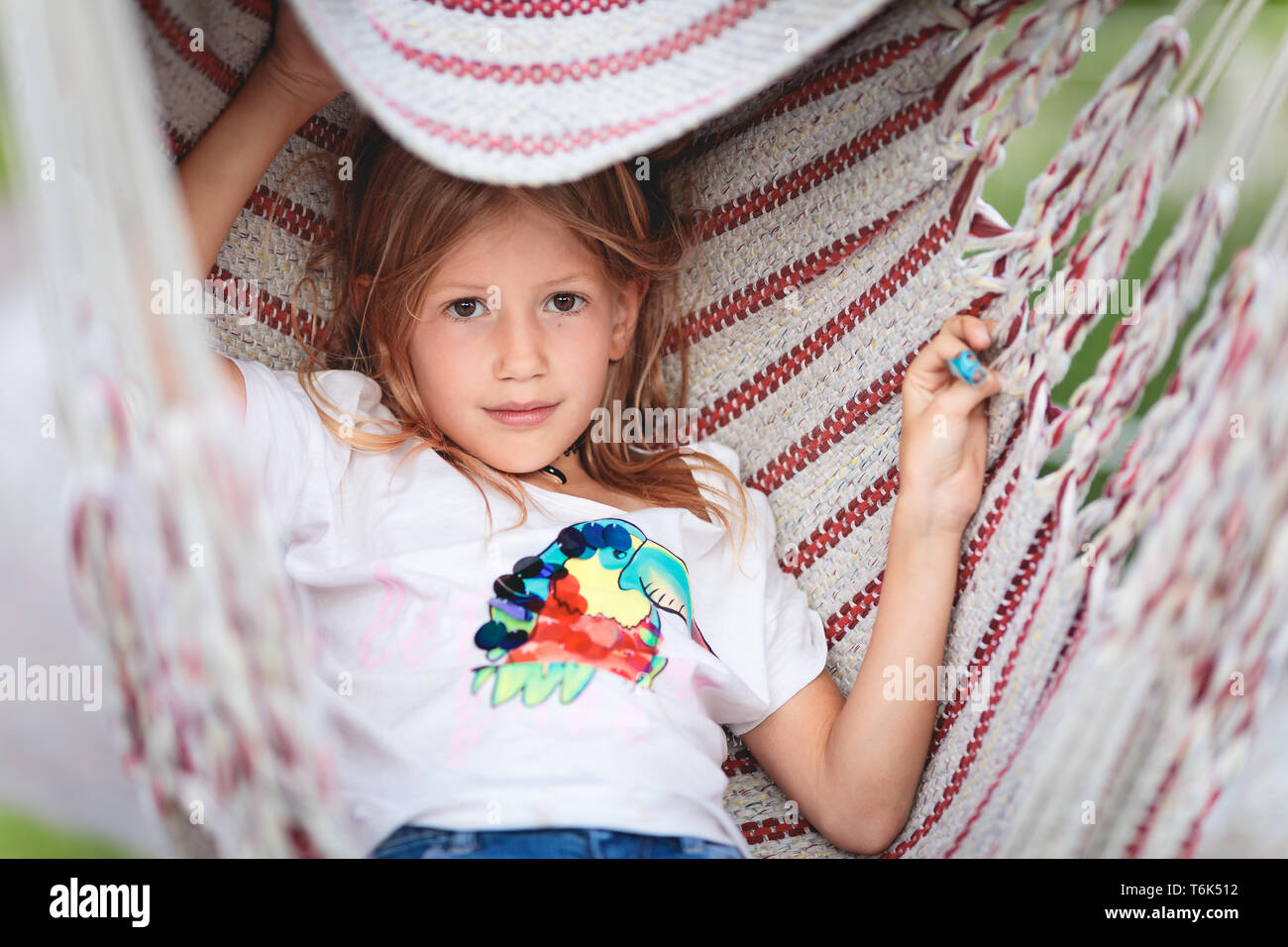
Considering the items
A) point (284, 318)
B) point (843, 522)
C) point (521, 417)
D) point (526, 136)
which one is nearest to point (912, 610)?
point (843, 522)

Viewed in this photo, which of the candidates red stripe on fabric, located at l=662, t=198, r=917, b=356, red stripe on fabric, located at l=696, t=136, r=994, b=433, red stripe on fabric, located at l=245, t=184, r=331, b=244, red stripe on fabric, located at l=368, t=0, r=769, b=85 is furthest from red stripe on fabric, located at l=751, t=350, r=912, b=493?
red stripe on fabric, located at l=245, t=184, r=331, b=244

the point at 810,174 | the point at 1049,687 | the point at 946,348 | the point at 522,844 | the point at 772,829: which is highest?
the point at 810,174

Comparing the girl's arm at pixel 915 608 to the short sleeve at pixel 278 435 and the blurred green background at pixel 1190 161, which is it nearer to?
the blurred green background at pixel 1190 161

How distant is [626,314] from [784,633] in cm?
33

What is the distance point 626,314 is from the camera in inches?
41.4

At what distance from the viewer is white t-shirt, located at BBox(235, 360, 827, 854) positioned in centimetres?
76

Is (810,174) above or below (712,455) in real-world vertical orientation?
above

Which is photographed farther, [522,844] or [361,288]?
[361,288]

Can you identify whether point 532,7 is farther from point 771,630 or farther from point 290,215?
point 771,630

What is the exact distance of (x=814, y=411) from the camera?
100 centimetres

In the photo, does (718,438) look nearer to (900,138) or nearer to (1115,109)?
(900,138)

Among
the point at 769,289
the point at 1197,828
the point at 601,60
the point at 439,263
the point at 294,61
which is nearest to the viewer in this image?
the point at 1197,828
